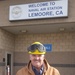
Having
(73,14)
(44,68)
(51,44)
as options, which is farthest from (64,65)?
(44,68)

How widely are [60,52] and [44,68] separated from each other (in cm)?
745

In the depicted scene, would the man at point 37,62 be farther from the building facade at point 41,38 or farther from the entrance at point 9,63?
the entrance at point 9,63

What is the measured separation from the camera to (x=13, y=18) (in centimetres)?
799

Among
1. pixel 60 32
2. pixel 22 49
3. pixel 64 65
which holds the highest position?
pixel 60 32

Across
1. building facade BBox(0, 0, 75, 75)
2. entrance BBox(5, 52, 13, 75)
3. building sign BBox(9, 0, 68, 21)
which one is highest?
building sign BBox(9, 0, 68, 21)

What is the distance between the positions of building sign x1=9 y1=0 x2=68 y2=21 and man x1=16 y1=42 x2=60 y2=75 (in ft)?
17.9

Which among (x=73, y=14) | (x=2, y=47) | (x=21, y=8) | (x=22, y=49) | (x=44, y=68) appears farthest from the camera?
(x=22, y=49)

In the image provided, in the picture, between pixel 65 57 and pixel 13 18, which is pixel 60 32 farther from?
pixel 13 18

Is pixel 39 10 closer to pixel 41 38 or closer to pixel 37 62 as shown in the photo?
pixel 41 38

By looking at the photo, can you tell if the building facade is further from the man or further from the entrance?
the man

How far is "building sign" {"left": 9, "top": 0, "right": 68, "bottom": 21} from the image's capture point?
745 cm

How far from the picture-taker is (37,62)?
1.95 m

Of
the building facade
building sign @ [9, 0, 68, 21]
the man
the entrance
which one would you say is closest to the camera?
the man

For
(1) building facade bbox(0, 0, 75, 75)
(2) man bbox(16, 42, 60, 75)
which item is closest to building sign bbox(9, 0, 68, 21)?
(1) building facade bbox(0, 0, 75, 75)
